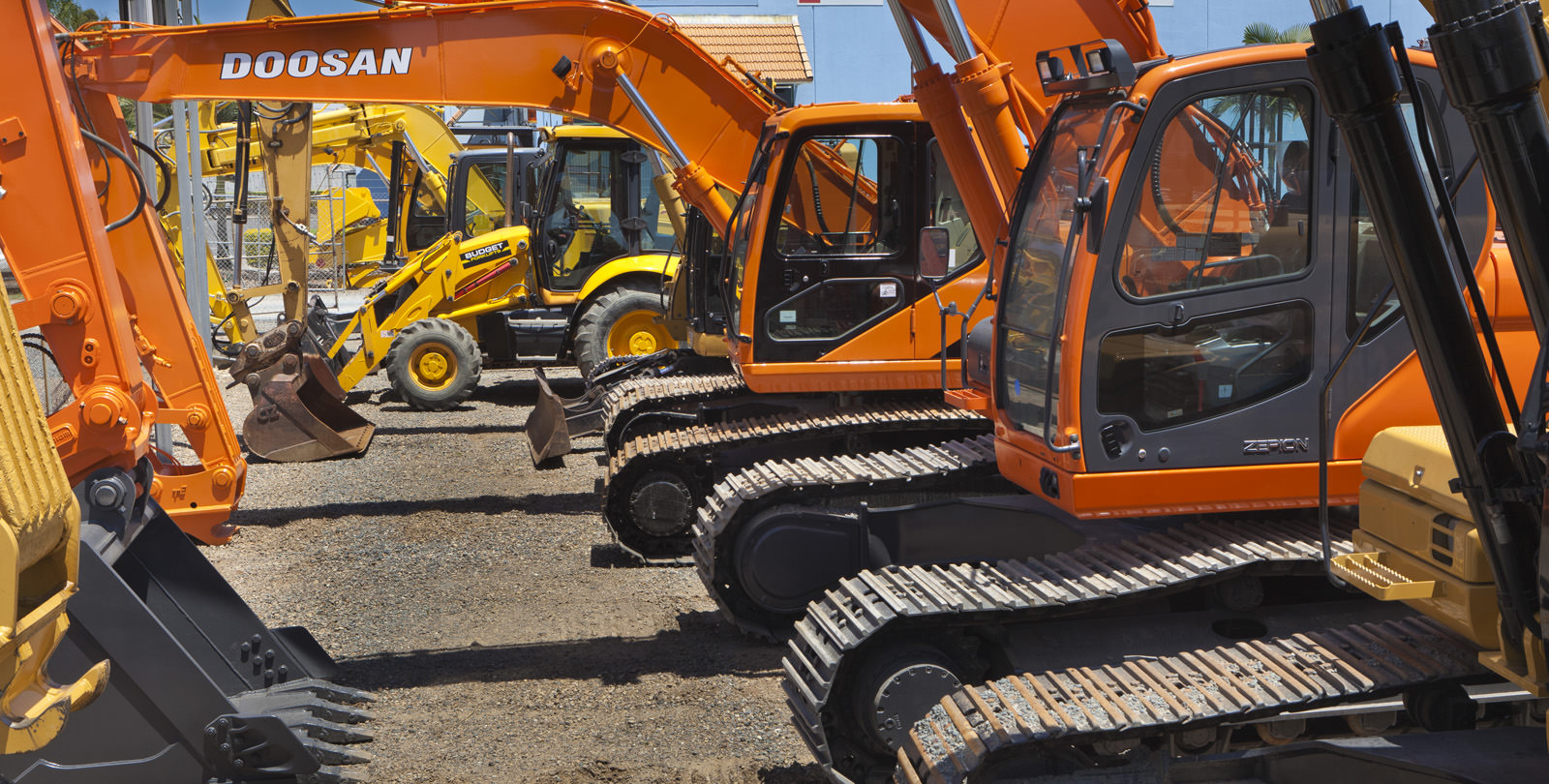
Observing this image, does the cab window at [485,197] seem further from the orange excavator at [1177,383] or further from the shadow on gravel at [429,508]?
the orange excavator at [1177,383]

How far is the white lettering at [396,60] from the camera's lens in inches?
283

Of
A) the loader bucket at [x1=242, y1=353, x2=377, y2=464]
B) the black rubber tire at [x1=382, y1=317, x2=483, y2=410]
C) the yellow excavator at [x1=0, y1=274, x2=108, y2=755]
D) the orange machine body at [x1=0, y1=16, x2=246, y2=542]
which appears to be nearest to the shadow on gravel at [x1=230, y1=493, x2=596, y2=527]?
the loader bucket at [x1=242, y1=353, x2=377, y2=464]

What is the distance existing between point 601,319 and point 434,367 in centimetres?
182

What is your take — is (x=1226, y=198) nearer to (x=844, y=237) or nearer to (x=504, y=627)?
(x=844, y=237)

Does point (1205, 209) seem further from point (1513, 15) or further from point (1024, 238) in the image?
point (1513, 15)

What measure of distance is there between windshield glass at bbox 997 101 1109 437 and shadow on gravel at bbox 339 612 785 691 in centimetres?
186

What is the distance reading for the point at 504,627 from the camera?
6.53 meters

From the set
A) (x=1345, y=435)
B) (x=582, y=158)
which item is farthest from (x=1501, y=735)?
(x=582, y=158)

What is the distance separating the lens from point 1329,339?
4316mm

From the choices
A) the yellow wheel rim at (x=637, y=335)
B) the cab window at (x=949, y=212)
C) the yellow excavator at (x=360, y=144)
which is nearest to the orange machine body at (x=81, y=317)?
the cab window at (x=949, y=212)

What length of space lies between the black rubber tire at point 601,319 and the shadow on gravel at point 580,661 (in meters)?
6.13

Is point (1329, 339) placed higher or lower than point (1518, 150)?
lower

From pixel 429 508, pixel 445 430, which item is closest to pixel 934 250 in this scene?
Answer: pixel 429 508

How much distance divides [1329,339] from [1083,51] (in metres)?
1.25
